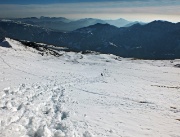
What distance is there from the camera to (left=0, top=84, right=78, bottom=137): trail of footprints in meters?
15.8

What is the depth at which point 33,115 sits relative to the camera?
771 inches

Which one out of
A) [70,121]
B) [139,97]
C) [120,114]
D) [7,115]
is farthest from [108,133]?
[139,97]

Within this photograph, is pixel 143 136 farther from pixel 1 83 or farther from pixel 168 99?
pixel 1 83

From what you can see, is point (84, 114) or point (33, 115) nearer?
point (33, 115)

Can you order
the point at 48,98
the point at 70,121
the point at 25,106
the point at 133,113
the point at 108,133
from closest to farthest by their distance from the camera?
the point at 108,133, the point at 70,121, the point at 25,106, the point at 133,113, the point at 48,98

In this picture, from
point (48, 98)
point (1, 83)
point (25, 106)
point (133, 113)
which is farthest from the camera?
point (1, 83)

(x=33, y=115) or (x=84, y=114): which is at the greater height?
(x=33, y=115)

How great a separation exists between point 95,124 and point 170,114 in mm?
9933

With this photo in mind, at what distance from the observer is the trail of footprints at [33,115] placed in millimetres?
15828

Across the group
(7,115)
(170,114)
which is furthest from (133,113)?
(7,115)

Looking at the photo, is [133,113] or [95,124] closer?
[95,124]

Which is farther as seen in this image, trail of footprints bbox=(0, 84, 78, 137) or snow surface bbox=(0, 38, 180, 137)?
snow surface bbox=(0, 38, 180, 137)

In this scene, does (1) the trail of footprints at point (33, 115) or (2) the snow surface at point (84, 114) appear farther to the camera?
(2) the snow surface at point (84, 114)

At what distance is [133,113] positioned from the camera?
24.1 meters
